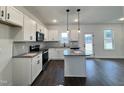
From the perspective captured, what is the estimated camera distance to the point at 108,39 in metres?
7.77

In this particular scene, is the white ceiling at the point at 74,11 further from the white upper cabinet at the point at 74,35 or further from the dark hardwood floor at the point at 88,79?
the dark hardwood floor at the point at 88,79

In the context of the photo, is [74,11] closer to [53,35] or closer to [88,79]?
[88,79]

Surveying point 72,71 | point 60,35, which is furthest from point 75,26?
point 72,71

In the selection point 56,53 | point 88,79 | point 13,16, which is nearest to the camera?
point 13,16

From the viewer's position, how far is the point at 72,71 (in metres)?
3.81

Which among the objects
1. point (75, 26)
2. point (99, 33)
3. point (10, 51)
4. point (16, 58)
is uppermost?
point (75, 26)

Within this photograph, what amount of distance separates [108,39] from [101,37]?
60 cm

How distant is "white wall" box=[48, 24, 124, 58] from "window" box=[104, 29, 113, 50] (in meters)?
0.26

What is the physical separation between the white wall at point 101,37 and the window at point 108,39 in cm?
26

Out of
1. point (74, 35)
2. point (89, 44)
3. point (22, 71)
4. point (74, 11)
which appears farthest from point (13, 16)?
point (89, 44)
